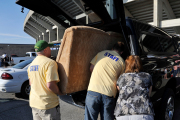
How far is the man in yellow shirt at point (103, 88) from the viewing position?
201 cm

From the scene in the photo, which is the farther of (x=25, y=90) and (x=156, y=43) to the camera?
(x=25, y=90)

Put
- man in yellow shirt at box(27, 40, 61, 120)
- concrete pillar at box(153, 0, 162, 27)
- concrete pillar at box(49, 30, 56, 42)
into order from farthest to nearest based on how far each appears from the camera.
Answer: concrete pillar at box(49, 30, 56, 42)
concrete pillar at box(153, 0, 162, 27)
man in yellow shirt at box(27, 40, 61, 120)

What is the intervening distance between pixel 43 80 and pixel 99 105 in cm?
82

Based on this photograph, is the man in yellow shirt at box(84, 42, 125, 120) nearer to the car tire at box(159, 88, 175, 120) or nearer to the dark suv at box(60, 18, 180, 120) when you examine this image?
the dark suv at box(60, 18, 180, 120)

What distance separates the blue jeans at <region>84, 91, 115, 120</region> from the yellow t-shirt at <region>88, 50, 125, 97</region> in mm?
66

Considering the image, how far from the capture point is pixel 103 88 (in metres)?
2.01

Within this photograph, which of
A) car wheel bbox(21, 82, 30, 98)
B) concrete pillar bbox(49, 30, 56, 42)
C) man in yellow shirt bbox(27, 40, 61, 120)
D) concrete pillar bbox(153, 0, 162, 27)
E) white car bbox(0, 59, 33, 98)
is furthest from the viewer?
concrete pillar bbox(49, 30, 56, 42)

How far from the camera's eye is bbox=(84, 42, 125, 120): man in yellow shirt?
201cm

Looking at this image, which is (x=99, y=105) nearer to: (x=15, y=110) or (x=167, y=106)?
(x=167, y=106)

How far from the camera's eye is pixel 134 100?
5.90 ft

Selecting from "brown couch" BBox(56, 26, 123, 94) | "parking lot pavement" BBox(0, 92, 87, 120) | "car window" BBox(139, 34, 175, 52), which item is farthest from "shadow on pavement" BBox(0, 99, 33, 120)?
"car window" BBox(139, 34, 175, 52)

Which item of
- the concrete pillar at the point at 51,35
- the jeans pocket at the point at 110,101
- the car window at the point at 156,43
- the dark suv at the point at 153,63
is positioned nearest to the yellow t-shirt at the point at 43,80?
the dark suv at the point at 153,63

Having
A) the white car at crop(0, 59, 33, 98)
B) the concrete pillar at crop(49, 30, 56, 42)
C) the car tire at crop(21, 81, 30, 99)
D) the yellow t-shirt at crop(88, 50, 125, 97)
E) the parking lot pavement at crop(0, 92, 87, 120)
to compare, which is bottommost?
the parking lot pavement at crop(0, 92, 87, 120)

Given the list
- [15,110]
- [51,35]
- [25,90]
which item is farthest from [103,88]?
[51,35]
